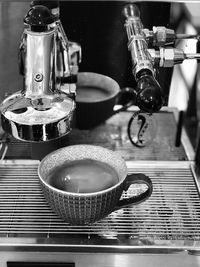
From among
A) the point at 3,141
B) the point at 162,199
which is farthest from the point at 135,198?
the point at 3,141

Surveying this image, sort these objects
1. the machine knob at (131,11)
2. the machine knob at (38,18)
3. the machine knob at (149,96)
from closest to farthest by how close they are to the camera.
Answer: the machine knob at (149,96) → the machine knob at (38,18) → the machine knob at (131,11)

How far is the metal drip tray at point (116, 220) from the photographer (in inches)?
26.6

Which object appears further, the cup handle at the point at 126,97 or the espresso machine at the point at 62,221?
the cup handle at the point at 126,97

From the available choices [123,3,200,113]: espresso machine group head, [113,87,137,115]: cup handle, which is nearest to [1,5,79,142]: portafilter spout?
[123,3,200,113]: espresso machine group head

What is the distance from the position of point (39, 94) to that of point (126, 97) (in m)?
0.32

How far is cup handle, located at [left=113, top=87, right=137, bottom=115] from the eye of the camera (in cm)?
90

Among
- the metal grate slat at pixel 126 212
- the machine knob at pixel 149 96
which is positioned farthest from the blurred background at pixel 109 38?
the machine knob at pixel 149 96

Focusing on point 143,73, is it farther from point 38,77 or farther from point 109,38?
point 109,38

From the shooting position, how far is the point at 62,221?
717 millimetres

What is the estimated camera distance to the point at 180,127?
36.0 inches

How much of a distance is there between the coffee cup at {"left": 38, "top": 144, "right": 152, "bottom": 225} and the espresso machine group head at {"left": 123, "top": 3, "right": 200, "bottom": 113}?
16 centimetres

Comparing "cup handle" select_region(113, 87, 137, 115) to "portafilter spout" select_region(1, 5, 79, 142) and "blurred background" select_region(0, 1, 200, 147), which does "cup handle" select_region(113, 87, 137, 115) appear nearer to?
"blurred background" select_region(0, 1, 200, 147)

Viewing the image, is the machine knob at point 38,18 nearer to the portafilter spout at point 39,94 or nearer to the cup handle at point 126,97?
the portafilter spout at point 39,94

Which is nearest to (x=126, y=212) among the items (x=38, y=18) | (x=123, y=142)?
(x=123, y=142)
